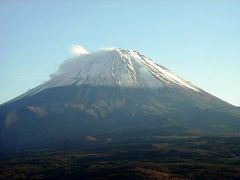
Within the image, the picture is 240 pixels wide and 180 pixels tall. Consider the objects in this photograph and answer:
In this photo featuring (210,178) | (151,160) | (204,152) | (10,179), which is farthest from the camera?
(204,152)

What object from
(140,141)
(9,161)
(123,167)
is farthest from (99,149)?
(123,167)

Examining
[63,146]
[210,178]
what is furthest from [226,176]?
[63,146]

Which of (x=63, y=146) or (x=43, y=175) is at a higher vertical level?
(x=63, y=146)

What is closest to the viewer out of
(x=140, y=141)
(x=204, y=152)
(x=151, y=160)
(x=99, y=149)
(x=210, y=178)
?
(x=210, y=178)

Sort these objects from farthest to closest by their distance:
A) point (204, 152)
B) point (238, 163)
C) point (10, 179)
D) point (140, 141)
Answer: point (140, 141) < point (204, 152) < point (238, 163) < point (10, 179)

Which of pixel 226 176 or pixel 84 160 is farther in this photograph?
pixel 84 160

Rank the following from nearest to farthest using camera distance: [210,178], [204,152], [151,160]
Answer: [210,178]
[151,160]
[204,152]

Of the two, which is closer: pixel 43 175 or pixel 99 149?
pixel 43 175

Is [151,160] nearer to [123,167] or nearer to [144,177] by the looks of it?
[123,167]

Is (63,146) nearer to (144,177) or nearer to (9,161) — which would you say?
(9,161)
